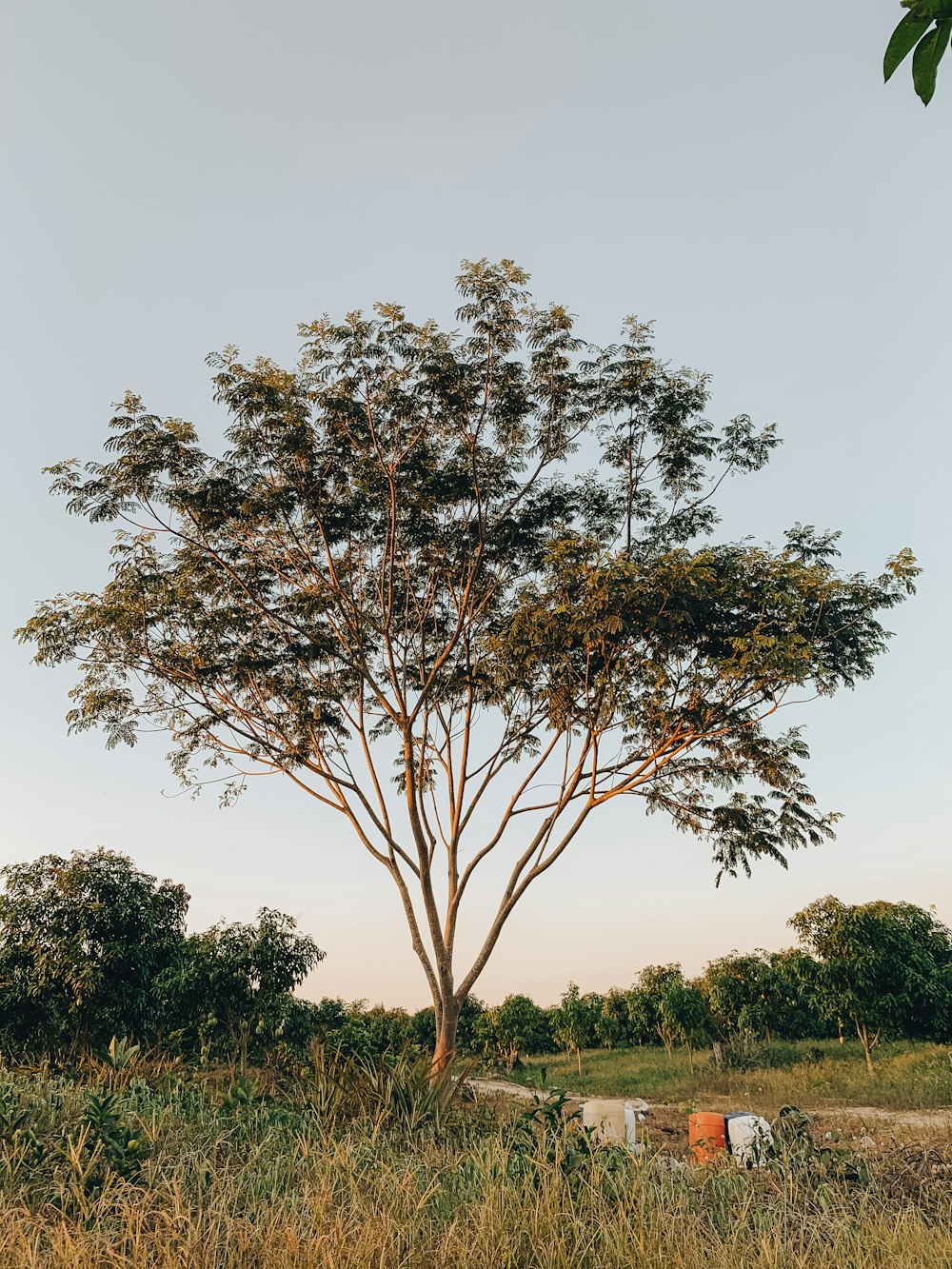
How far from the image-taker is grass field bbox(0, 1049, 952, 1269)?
346 centimetres

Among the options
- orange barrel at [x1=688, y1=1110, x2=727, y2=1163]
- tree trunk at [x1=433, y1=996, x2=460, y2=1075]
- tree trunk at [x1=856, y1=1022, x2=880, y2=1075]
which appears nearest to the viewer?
orange barrel at [x1=688, y1=1110, x2=727, y2=1163]

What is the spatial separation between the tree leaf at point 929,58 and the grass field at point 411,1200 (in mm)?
3991

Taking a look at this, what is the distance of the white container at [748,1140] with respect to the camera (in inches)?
206

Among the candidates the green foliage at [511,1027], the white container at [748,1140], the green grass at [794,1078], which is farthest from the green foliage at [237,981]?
the green foliage at [511,1027]

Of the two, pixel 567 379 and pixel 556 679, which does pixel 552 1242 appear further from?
pixel 567 379

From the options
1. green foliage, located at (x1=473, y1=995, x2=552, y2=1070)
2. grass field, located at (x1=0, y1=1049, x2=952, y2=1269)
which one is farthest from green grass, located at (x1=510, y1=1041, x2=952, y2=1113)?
grass field, located at (x1=0, y1=1049, x2=952, y2=1269)

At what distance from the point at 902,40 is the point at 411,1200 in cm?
477

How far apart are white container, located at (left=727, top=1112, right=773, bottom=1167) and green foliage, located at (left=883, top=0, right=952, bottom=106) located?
5.71m

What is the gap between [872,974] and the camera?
755 inches

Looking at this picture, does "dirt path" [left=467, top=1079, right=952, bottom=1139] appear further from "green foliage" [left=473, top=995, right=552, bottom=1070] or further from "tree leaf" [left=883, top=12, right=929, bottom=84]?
"green foliage" [left=473, top=995, right=552, bottom=1070]

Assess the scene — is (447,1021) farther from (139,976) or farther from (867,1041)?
(867,1041)

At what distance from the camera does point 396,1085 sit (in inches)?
267

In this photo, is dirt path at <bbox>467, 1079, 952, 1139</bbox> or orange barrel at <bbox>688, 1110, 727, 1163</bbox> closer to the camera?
orange barrel at <bbox>688, 1110, 727, 1163</bbox>

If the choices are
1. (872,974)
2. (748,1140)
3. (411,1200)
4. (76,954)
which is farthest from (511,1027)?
(411,1200)
